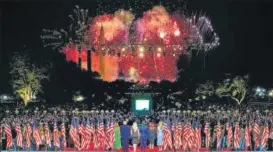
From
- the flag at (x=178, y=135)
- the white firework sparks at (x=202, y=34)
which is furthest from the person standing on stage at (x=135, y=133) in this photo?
the white firework sparks at (x=202, y=34)

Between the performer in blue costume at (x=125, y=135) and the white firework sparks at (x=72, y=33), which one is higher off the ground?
the white firework sparks at (x=72, y=33)

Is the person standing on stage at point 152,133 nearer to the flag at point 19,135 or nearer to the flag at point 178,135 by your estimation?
the flag at point 178,135

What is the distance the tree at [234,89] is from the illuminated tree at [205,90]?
0.36 m

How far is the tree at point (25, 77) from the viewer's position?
2058 cm

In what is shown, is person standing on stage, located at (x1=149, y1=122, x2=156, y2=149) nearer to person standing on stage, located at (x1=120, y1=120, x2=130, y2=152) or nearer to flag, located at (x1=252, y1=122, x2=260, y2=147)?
person standing on stage, located at (x1=120, y1=120, x2=130, y2=152)

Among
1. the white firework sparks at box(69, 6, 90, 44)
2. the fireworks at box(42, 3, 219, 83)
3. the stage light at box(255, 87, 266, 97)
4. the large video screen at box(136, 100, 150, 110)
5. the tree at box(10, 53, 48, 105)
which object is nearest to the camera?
the large video screen at box(136, 100, 150, 110)

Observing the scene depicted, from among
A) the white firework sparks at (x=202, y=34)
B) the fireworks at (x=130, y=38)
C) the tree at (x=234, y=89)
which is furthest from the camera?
the tree at (x=234, y=89)

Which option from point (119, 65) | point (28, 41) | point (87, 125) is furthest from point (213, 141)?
point (28, 41)

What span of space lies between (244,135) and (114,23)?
913 cm

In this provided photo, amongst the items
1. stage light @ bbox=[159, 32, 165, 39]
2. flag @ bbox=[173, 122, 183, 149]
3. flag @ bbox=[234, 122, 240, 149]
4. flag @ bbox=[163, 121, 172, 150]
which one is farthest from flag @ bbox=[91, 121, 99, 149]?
stage light @ bbox=[159, 32, 165, 39]

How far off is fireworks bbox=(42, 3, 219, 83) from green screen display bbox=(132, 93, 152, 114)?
2028 mm

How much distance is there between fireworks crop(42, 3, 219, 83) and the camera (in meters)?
20.4

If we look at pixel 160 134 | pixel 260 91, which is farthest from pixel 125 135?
pixel 260 91

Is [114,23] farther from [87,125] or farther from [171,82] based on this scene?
[87,125]
